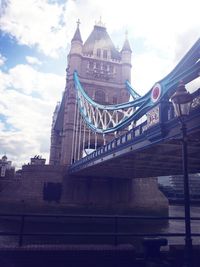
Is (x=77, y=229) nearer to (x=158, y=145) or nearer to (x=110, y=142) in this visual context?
(x=110, y=142)

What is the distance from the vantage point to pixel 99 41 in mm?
56000

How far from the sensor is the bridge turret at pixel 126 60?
50900mm

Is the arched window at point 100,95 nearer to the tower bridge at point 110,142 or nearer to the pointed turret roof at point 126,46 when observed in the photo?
the tower bridge at point 110,142

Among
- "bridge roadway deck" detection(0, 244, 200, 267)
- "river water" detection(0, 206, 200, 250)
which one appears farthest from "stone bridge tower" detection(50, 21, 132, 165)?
"bridge roadway deck" detection(0, 244, 200, 267)

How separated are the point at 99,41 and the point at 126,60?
7.79 m

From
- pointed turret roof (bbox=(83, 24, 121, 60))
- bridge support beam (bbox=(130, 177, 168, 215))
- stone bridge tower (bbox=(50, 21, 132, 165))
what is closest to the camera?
bridge support beam (bbox=(130, 177, 168, 215))

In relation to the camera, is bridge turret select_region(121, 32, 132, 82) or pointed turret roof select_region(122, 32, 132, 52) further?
pointed turret roof select_region(122, 32, 132, 52)

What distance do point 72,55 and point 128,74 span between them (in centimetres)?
1044

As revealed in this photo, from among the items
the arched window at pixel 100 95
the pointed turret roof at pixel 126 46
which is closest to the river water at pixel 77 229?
the arched window at pixel 100 95

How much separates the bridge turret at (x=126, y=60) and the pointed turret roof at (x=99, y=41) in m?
1.36

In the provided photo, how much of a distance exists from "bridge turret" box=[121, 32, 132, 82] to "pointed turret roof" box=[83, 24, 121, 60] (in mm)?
1357

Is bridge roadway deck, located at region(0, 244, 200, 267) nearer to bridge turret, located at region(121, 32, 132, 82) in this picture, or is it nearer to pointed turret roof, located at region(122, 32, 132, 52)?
bridge turret, located at region(121, 32, 132, 82)

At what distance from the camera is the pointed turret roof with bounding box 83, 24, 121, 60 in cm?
5362

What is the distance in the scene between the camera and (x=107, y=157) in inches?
756
